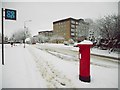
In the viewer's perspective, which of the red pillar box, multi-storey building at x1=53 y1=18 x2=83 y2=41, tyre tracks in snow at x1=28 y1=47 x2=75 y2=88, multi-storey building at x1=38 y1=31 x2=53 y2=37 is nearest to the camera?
the red pillar box

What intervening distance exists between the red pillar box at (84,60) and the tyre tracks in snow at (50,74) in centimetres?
23

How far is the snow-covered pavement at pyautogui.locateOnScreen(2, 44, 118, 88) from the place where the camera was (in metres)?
2.07

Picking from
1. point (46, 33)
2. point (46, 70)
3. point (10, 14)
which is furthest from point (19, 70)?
point (10, 14)

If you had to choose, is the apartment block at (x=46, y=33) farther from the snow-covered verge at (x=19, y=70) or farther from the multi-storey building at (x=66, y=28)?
the snow-covered verge at (x=19, y=70)

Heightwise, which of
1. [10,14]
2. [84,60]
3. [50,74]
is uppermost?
[10,14]

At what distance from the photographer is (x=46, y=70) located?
221cm

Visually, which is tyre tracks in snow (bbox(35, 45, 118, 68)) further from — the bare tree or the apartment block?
the bare tree

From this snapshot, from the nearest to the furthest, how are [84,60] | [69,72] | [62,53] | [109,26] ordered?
[84,60] → [109,26] → [69,72] → [62,53]

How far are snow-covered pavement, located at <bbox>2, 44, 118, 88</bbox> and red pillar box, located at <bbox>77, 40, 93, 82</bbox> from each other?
103 millimetres

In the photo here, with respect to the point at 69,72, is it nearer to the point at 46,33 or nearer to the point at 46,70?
the point at 46,70

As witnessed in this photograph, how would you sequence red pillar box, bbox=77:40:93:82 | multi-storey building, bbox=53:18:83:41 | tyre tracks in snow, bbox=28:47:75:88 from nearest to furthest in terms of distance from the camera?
red pillar box, bbox=77:40:93:82 < tyre tracks in snow, bbox=28:47:75:88 < multi-storey building, bbox=53:18:83:41

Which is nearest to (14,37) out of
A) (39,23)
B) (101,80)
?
(39,23)

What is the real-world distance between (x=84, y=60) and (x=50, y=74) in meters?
0.61

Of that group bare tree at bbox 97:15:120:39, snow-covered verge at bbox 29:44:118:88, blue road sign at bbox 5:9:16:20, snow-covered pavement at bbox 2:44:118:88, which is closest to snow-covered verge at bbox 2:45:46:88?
snow-covered pavement at bbox 2:44:118:88
